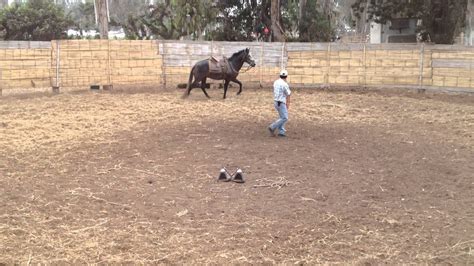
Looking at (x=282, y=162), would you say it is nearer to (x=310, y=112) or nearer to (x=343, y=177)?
(x=343, y=177)

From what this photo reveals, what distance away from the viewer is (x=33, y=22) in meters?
28.9

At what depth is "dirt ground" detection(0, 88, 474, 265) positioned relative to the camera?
5.25m

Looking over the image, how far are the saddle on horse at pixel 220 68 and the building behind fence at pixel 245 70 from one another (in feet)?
6.96

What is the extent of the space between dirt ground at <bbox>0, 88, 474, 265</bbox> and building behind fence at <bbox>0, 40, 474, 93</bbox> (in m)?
3.90

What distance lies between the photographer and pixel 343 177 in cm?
780

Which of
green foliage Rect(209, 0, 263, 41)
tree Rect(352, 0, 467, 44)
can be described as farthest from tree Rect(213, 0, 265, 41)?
tree Rect(352, 0, 467, 44)

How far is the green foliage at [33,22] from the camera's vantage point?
92.4 ft

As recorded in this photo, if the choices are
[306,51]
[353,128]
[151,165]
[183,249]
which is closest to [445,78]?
[306,51]

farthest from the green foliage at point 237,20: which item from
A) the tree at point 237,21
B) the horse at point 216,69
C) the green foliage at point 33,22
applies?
the horse at point 216,69

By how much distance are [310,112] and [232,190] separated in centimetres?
721

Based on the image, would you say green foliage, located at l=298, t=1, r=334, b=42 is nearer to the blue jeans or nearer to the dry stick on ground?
the blue jeans

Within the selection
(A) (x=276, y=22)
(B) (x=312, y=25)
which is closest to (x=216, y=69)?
(A) (x=276, y=22)

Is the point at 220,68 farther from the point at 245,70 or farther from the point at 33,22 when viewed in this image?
the point at 33,22

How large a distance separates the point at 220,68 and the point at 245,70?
2.83 metres
